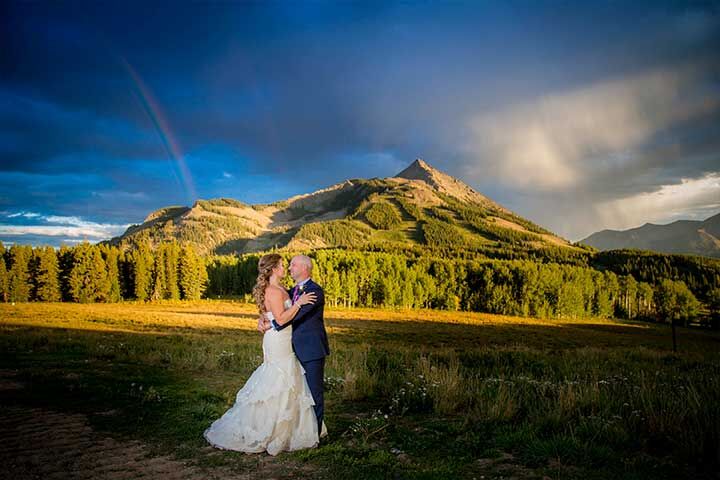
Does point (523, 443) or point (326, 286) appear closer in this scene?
point (523, 443)

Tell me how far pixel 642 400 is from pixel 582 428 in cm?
219

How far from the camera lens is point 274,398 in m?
7.43

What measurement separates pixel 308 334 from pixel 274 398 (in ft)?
4.04

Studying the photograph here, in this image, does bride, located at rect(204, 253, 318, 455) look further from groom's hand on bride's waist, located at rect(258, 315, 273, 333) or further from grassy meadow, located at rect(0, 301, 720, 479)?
grassy meadow, located at rect(0, 301, 720, 479)

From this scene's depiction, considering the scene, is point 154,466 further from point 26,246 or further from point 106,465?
Answer: point 26,246

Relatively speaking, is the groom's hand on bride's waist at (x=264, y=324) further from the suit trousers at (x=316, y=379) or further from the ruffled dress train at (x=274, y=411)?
the suit trousers at (x=316, y=379)

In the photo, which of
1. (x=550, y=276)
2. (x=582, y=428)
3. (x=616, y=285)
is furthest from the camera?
(x=616, y=285)

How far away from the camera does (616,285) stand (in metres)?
128

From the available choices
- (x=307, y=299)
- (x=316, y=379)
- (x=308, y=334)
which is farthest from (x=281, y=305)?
(x=316, y=379)

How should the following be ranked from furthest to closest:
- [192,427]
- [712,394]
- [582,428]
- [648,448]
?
[712,394] → [192,427] → [582,428] → [648,448]

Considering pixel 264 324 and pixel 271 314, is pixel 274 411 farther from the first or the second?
pixel 271 314

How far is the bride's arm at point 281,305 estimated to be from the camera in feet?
23.9

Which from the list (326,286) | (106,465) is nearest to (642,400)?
(106,465)

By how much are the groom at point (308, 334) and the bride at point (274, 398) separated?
135 mm
